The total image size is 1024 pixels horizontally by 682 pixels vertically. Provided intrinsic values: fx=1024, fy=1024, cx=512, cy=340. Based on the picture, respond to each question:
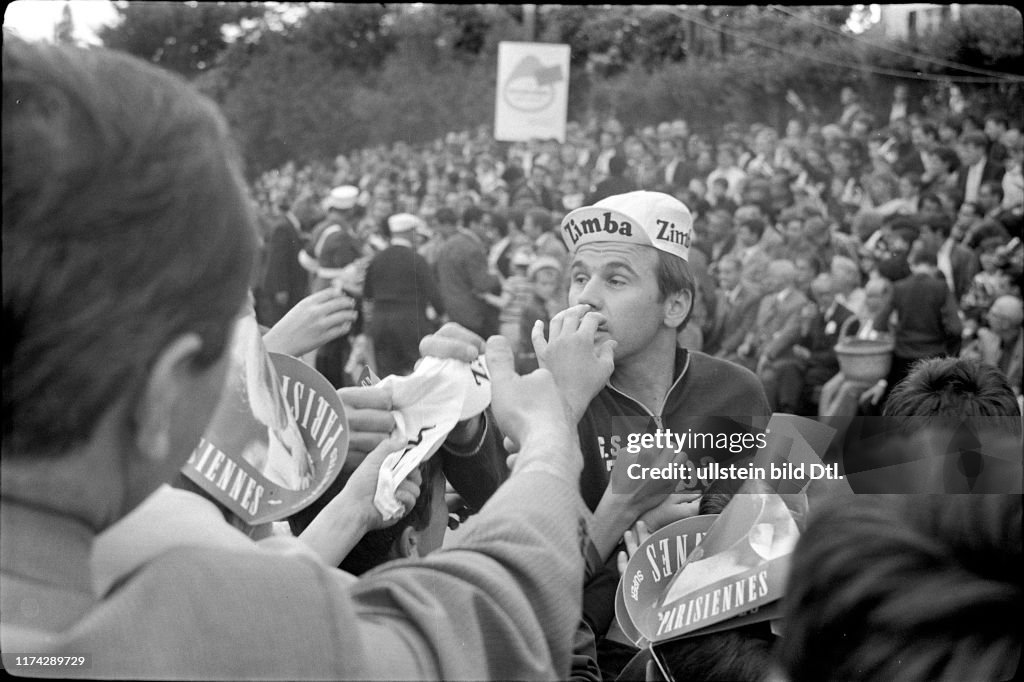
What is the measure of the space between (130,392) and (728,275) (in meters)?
2.18

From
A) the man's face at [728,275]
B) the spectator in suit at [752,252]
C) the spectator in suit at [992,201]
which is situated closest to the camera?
the man's face at [728,275]

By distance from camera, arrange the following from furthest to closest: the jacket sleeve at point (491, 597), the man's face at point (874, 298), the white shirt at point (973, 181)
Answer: the white shirt at point (973, 181), the man's face at point (874, 298), the jacket sleeve at point (491, 597)

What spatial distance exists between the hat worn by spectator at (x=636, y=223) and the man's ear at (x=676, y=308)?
66 mm

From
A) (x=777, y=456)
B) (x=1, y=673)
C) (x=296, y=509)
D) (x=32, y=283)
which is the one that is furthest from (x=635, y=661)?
(x=32, y=283)

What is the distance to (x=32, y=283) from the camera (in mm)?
869

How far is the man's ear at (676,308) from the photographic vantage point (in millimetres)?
1688

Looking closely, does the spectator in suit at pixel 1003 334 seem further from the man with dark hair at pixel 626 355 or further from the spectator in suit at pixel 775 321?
the man with dark hair at pixel 626 355

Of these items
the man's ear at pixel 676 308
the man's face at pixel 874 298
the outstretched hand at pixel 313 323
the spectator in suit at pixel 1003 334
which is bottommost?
the spectator in suit at pixel 1003 334

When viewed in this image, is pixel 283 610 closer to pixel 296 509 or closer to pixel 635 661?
pixel 296 509

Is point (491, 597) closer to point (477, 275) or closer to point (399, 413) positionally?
point (399, 413)

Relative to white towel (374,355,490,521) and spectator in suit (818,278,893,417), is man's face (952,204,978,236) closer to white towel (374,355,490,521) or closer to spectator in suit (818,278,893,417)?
spectator in suit (818,278,893,417)

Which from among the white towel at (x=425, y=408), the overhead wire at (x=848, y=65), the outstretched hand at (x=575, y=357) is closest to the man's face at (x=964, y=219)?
the overhead wire at (x=848, y=65)

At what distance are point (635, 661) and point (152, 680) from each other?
33.7 inches

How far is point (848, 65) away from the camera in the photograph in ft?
9.95
